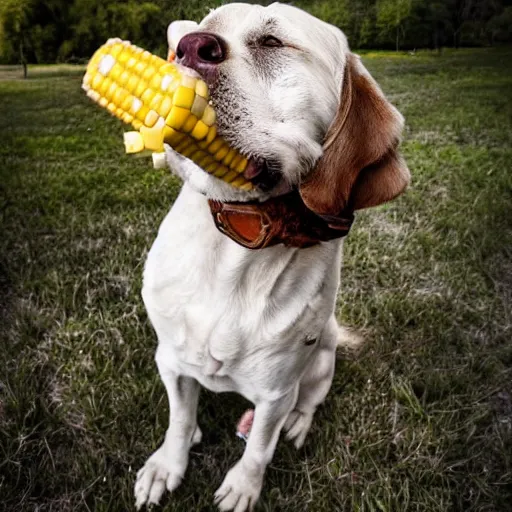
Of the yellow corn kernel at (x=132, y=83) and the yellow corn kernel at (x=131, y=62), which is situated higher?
the yellow corn kernel at (x=131, y=62)

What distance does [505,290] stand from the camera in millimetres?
1645

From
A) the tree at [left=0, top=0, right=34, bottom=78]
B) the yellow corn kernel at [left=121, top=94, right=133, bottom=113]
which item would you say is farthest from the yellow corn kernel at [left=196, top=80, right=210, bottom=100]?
the tree at [left=0, top=0, right=34, bottom=78]

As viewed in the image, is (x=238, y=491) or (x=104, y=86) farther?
(x=238, y=491)

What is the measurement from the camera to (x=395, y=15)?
5.59 ft

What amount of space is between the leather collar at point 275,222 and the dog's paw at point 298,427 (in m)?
0.59

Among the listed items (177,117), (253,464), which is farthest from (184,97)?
(253,464)

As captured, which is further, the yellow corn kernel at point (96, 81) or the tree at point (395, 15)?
the tree at point (395, 15)

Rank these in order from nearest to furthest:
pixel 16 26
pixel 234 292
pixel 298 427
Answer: pixel 234 292, pixel 298 427, pixel 16 26

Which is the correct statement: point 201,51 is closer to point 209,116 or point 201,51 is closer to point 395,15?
point 209,116

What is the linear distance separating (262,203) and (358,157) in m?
0.15

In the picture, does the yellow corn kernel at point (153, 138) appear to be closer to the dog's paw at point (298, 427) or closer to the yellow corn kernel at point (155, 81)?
the yellow corn kernel at point (155, 81)

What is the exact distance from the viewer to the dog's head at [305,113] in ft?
2.38

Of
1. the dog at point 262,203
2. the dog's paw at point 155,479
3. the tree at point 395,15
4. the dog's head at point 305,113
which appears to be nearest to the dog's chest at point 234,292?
the dog at point 262,203

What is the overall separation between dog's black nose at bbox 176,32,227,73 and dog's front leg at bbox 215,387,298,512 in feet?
1.99
